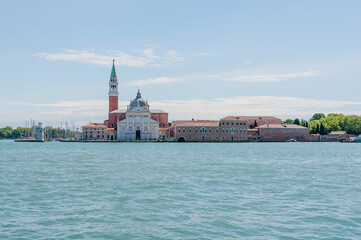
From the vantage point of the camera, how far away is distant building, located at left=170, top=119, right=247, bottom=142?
92500mm

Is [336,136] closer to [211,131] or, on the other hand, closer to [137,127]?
[211,131]

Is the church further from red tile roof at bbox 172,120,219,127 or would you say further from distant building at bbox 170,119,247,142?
distant building at bbox 170,119,247,142

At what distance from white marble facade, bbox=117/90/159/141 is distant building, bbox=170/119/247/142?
483 cm

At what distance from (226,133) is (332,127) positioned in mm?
30441

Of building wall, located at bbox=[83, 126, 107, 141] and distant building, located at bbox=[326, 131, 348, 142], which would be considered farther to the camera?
distant building, located at bbox=[326, 131, 348, 142]

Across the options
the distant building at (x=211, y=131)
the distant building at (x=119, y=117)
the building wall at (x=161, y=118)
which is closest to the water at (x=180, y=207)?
the distant building at (x=211, y=131)

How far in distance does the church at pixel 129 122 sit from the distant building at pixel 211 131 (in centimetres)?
577

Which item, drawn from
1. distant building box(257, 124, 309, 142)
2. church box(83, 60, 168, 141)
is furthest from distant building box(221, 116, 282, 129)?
church box(83, 60, 168, 141)

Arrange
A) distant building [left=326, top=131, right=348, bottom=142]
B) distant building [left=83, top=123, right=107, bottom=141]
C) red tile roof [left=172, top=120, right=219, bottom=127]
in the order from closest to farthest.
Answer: red tile roof [left=172, top=120, right=219, bottom=127], distant building [left=83, top=123, right=107, bottom=141], distant building [left=326, top=131, right=348, bottom=142]

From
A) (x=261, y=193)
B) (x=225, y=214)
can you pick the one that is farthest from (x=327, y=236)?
(x=261, y=193)

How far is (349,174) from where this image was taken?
884 inches

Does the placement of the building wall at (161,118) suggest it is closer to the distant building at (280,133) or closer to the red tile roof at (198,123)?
the red tile roof at (198,123)

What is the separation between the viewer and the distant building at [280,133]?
A: 320 feet

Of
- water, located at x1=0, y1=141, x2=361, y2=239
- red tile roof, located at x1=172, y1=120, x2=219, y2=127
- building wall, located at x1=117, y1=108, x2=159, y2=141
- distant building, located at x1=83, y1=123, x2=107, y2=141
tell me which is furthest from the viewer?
distant building, located at x1=83, y1=123, x2=107, y2=141
